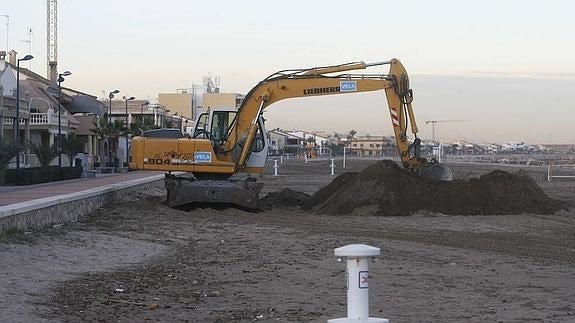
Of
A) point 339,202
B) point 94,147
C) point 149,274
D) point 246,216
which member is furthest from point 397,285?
point 94,147

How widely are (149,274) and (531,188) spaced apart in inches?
728

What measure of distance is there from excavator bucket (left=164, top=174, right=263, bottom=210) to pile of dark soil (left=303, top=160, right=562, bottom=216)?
2777 millimetres

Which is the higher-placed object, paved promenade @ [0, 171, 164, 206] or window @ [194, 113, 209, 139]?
window @ [194, 113, 209, 139]

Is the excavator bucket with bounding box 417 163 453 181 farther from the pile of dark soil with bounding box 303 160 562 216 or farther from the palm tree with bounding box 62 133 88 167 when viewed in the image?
the palm tree with bounding box 62 133 88 167

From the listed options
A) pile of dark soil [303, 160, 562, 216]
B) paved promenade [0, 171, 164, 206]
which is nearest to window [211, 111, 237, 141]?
pile of dark soil [303, 160, 562, 216]

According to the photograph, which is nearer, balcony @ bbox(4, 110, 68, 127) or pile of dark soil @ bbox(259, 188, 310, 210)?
pile of dark soil @ bbox(259, 188, 310, 210)

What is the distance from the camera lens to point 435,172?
30.9 meters

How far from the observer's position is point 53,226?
68.7 feet

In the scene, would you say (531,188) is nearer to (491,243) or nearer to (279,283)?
(491,243)

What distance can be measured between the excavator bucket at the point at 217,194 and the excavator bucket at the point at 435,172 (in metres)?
5.63

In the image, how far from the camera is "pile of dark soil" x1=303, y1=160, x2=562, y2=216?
29.0m

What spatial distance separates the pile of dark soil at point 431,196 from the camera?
95.2 feet

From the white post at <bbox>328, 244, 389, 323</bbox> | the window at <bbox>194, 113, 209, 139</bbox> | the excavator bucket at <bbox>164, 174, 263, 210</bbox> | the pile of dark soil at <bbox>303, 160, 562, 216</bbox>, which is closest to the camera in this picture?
the white post at <bbox>328, 244, 389, 323</bbox>

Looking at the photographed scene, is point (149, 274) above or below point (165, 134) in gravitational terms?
below
